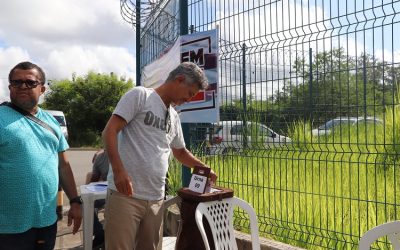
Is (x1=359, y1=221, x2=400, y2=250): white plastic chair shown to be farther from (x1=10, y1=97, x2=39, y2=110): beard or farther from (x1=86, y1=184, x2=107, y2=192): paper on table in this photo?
(x1=86, y1=184, x2=107, y2=192): paper on table

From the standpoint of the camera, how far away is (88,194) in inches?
151

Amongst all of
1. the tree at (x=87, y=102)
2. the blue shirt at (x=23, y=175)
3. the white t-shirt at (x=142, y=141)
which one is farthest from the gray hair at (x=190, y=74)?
the tree at (x=87, y=102)

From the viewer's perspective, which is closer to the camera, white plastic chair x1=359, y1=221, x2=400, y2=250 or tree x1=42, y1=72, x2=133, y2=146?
white plastic chair x1=359, y1=221, x2=400, y2=250

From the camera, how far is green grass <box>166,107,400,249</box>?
2846 millimetres

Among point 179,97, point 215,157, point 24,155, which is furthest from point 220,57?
point 24,155

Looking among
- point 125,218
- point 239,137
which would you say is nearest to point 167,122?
point 125,218

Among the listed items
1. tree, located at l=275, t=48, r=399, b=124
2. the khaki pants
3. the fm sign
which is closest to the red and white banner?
the fm sign

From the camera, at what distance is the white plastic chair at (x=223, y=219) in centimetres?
286

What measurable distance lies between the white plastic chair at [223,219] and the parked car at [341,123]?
0.80m

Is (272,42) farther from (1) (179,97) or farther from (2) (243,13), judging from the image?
(1) (179,97)

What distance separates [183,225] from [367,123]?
4.82 feet

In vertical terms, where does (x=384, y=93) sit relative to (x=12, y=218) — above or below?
above

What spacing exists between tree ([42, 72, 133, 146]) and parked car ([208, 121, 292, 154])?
24529 millimetres

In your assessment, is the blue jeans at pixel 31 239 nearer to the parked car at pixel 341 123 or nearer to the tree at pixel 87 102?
the parked car at pixel 341 123
